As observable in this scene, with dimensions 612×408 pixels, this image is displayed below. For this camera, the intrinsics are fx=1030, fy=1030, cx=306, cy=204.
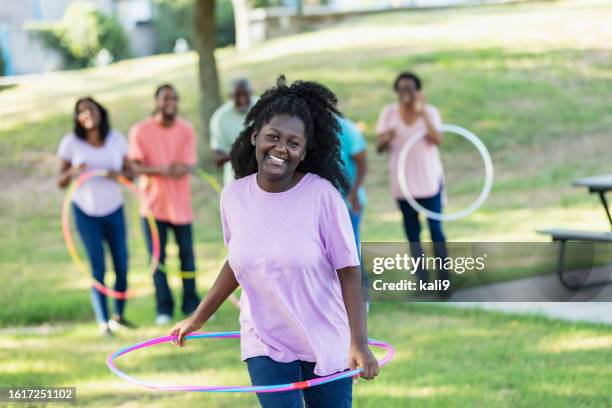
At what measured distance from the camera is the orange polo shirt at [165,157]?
30.1ft

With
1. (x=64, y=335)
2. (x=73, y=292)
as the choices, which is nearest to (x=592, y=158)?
Answer: (x=73, y=292)

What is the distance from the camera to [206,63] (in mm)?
17438

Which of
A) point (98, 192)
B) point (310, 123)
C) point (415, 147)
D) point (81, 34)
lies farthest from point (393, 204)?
point (81, 34)

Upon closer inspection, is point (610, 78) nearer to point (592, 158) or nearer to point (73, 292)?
point (592, 158)

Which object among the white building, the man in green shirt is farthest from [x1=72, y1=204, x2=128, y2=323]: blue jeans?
the white building

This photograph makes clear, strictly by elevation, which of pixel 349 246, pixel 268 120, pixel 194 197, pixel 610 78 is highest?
pixel 268 120

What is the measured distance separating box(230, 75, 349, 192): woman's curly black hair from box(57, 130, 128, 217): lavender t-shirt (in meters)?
4.73

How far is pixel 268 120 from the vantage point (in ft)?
12.9

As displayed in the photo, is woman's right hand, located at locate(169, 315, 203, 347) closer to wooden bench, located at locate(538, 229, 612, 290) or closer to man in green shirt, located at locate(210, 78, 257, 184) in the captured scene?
man in green shirt, located at locate(210, 78, 257, 184)

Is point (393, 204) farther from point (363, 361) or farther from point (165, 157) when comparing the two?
point (363, 361)

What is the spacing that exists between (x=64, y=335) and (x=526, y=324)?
3.91 metres

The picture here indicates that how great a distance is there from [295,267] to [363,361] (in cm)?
42

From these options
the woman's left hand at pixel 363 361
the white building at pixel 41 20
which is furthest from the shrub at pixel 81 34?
the woman's left hand at pixel 363 361

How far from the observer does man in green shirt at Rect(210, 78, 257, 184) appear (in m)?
8.91
